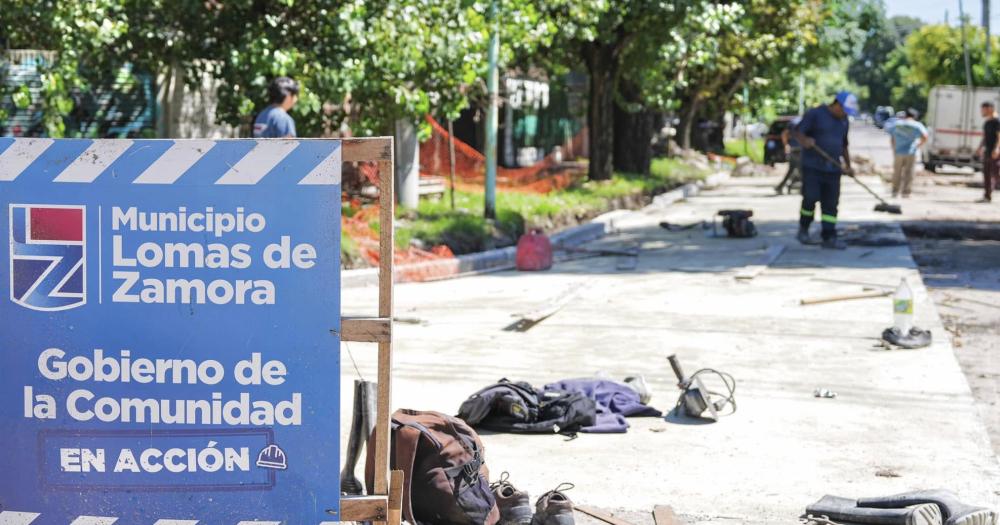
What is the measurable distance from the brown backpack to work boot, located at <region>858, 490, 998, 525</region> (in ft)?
5.26

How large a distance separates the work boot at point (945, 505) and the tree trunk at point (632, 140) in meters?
23.9

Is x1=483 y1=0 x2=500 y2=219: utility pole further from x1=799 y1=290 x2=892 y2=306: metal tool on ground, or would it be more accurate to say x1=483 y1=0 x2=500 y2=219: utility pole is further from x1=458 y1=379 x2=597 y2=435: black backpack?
x1=458 y1=379 x2=597 y2=435: black backpack

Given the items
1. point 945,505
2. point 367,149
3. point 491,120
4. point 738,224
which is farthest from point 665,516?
point 738,224

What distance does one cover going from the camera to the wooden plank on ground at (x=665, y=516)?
17.4 feet

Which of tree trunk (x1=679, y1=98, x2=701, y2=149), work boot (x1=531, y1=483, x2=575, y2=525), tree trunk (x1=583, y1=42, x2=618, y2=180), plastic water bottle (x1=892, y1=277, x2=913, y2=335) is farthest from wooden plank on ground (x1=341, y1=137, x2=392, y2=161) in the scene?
tree trunk (x1=679, y1=98, x2=701, y2=149)

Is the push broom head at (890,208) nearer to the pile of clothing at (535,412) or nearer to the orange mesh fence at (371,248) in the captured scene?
the orange mesh fence at (371,248)

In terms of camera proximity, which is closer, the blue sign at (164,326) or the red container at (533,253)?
the blue sign at (164,326)

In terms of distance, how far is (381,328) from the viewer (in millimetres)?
4031

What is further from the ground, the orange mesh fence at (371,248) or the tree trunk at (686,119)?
the tree trunk at (686,119)

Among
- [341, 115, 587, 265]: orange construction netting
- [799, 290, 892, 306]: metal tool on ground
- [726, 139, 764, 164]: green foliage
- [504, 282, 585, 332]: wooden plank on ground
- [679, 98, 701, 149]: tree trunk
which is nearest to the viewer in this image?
[504, 282, 585, 332]: wooden plank on ground

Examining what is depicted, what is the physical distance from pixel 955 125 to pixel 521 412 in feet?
114

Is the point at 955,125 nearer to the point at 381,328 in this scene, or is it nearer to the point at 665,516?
the point at 665,516

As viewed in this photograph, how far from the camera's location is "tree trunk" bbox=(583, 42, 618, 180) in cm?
2522

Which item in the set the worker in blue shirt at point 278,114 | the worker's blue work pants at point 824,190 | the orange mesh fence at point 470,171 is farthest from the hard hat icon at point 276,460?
the orange mesh fence at point 470,171
